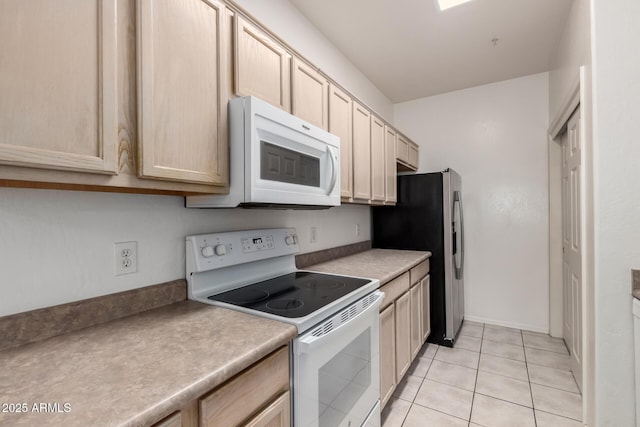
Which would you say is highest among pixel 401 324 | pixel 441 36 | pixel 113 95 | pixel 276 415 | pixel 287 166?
pixel 441 36

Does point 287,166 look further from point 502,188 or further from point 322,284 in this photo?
point 502,188

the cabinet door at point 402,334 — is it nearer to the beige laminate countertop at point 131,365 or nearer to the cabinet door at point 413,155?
the beige laminate countertop at point 131,365

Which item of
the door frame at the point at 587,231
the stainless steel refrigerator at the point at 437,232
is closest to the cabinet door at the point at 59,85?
the door frame at the point at 587,231

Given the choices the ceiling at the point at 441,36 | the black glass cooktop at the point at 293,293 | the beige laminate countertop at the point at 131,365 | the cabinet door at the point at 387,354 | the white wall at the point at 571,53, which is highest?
the ceiling at the point at 441,36

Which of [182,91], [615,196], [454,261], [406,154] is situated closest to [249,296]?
[182,91]

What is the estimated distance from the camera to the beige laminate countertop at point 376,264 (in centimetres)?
188

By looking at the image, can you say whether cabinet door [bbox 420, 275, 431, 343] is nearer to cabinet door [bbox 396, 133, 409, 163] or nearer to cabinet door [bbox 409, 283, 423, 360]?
cabinet door [bbox 409, 283, 423, 360]

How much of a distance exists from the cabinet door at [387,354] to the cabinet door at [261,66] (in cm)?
132

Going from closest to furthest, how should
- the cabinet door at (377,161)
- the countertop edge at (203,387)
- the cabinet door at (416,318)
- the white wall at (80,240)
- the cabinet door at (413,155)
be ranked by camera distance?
the countertop edge at (203,387), the white wall at (80,240), the cabinet door at (416,318), the cabinet door at (377,161), the cabinet door at (413,155)

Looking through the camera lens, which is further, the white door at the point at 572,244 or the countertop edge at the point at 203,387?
the white door at the point at 572,244

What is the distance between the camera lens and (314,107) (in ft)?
5.62

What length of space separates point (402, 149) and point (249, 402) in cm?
277

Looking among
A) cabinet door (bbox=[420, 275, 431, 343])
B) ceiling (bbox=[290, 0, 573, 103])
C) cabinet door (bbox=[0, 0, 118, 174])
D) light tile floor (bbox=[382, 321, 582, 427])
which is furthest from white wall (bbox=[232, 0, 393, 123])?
light tile floor (bbox=[382, 321, 582, 427])

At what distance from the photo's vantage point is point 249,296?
Answer: 52.7 inches
